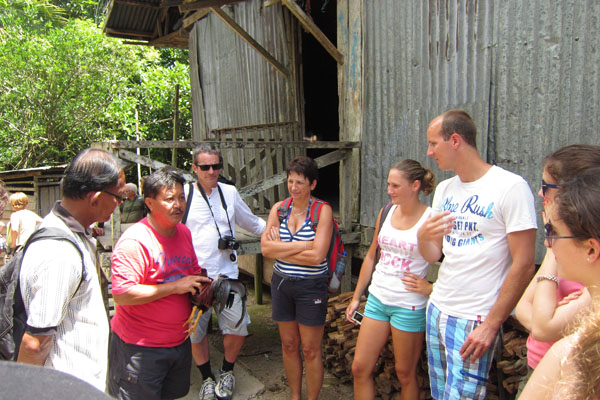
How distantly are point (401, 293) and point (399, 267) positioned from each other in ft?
0.56

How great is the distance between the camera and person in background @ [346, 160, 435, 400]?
2.97 meters

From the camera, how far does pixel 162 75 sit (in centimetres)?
1752

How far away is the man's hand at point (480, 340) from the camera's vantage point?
240cm

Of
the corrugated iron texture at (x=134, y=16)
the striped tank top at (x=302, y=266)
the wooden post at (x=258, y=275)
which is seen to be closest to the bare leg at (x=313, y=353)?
the striped tank top at (x=302, y=266)

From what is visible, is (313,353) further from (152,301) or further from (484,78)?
(484,78)

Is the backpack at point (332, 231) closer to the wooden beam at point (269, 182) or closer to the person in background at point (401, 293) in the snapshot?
the person in background at point (401, 293)

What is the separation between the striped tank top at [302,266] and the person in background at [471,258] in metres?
1.00

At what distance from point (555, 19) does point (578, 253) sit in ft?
9.03

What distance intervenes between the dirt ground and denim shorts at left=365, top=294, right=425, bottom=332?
141cm

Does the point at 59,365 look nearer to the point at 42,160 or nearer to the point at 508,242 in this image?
the point at 508,242

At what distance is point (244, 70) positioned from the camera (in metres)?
7.74

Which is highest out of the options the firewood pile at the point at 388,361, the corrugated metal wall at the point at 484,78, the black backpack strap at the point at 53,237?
the corrugated metal wall at the point at 484,78

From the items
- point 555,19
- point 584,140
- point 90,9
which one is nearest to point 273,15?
point 555,19

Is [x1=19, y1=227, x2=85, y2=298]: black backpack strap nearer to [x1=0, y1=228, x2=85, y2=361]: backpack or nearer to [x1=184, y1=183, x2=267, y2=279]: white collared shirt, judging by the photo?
[x1=0, y1=228, x2=85, y2=361]: backpack
